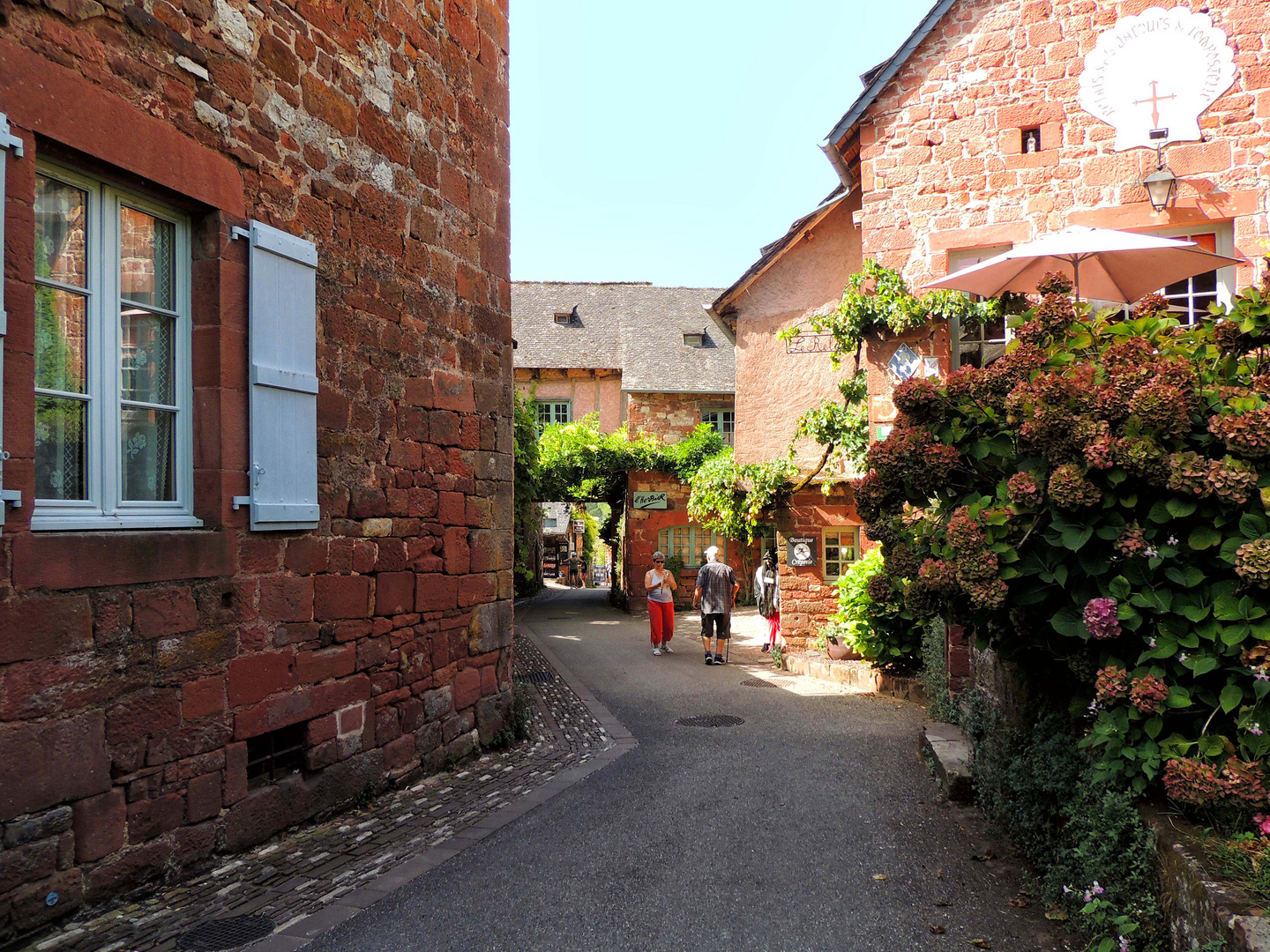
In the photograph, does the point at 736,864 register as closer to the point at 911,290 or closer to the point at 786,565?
the point at 911,290

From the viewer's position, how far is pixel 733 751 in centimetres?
745

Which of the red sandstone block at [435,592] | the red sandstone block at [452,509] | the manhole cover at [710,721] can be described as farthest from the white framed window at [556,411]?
the red sandstone block at [435,592]

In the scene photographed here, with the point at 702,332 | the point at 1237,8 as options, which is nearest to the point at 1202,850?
the point at 1237,8

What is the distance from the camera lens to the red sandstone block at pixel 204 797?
4.59 metres

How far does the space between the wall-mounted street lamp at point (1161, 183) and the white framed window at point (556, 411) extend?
20.2 metres

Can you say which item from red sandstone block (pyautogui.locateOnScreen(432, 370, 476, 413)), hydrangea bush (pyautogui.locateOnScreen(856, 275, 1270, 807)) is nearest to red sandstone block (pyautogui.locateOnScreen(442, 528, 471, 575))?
red sandstone block (pyautogui.locateOnScreen(432, 370, 476, 413))

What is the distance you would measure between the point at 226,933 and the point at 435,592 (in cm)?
296

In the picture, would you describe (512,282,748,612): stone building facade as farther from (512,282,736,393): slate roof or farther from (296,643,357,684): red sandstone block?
(296,643,357,684): red sandstone block

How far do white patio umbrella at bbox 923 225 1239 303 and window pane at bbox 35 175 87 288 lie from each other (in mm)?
5675

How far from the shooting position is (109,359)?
14.2 ft

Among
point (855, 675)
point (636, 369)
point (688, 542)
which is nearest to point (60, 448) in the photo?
point (855, 675)

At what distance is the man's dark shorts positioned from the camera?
12.9 metres

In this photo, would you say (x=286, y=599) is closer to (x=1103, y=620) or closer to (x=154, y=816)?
(x=154, y=816)

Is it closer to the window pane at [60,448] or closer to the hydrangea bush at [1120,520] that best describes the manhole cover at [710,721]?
the hydrangea bush at [1120,520]
